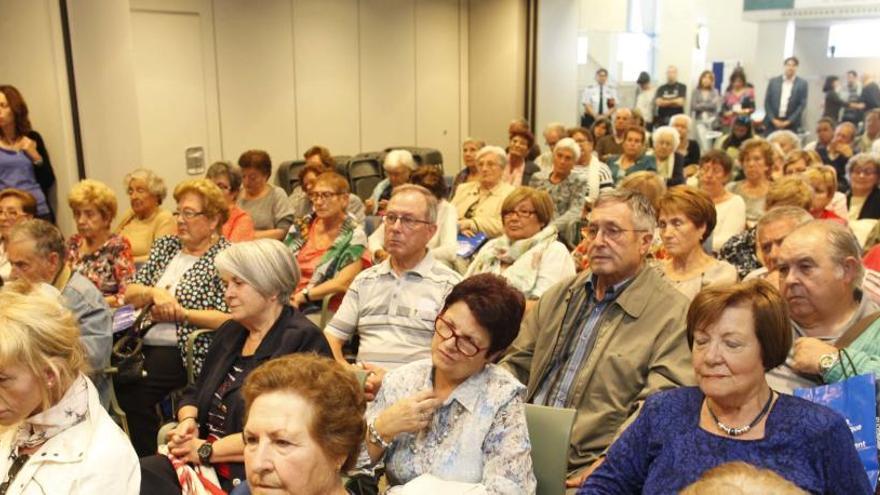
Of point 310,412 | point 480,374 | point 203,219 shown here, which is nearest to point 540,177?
point 203,219

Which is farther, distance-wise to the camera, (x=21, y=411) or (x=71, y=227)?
(x=71, y=227)

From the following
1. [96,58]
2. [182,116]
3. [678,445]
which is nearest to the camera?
[678,445]

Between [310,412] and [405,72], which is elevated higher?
[405,72]

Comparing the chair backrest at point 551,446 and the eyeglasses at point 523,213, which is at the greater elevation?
the eyeglasses at point 523,213

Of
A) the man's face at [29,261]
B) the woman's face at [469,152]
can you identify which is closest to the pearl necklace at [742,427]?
the man's face at [29,261]

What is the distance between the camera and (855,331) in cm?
238

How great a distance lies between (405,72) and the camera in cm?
970

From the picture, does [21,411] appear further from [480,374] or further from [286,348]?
[480,374]

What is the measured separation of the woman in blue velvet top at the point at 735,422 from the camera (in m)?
1.81

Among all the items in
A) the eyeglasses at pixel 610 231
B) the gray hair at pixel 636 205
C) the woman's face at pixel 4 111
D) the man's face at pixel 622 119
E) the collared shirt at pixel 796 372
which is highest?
the woman's face at pixel 4 111

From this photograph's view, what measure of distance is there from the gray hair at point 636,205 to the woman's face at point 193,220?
2081mm

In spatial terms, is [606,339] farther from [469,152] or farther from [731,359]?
[469,152]

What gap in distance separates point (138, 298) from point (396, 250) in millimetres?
1424

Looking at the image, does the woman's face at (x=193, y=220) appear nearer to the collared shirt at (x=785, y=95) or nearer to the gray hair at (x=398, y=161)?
the gray hair at (x=398, y=161)
